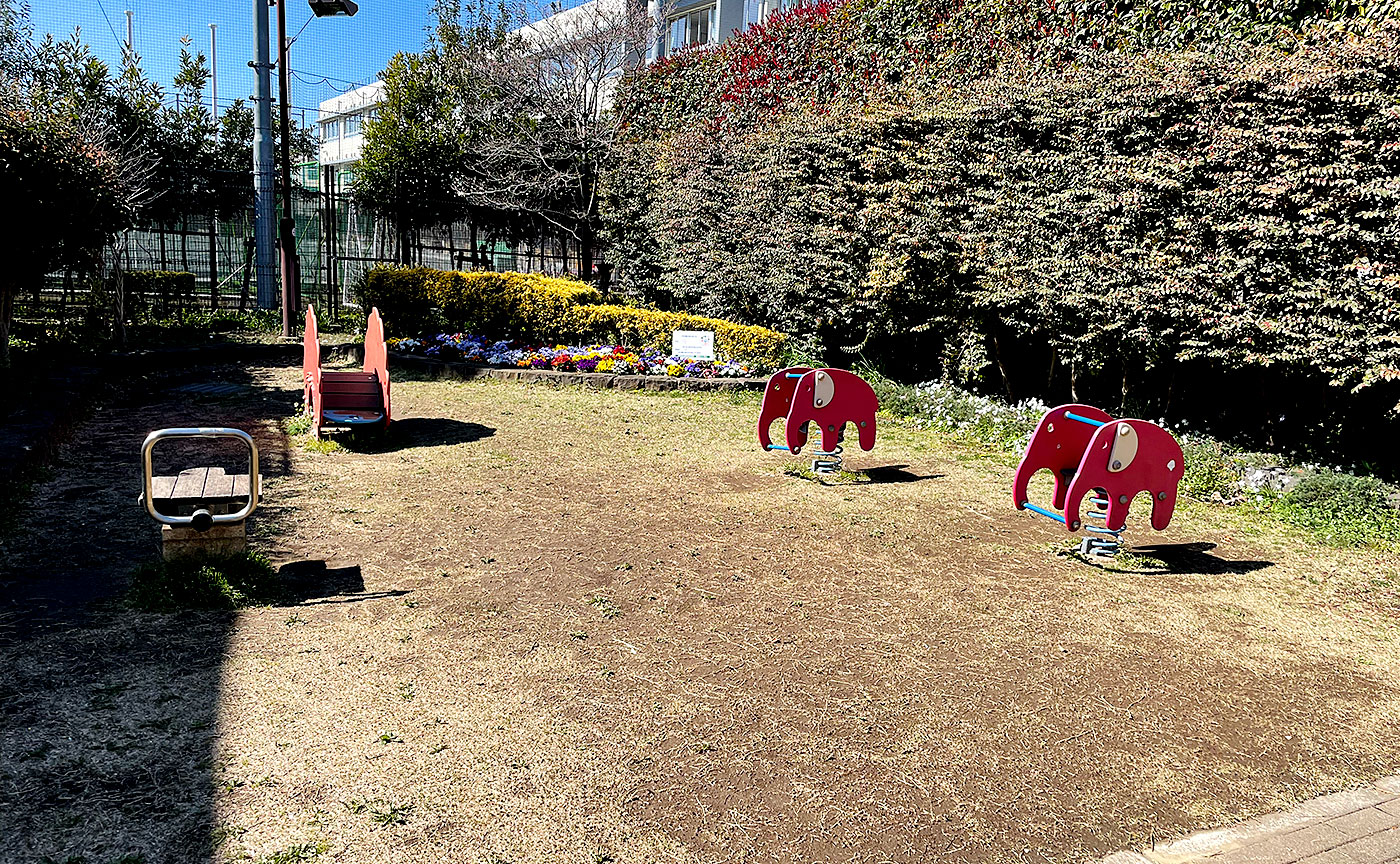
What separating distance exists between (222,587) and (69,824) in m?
1.77

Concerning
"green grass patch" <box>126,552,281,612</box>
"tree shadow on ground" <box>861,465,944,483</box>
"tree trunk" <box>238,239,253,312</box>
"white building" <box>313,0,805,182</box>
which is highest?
"white building" <box>313,0,805,182</box>

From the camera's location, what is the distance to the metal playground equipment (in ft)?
14.4

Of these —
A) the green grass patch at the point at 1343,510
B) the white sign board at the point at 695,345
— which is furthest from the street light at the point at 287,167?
the green grass patch at the point at 1343,510

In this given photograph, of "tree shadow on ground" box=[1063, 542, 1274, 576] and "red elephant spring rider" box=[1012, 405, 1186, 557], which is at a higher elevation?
"red elephant spring rider" box=[1012, 405, 1186, 557]

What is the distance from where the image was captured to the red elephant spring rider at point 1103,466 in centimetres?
536

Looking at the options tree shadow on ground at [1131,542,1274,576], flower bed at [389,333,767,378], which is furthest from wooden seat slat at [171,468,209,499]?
flower bed at [389,333,767,378]

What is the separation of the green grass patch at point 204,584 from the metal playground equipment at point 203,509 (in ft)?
0.22

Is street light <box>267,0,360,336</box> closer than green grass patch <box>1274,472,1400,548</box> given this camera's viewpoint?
No

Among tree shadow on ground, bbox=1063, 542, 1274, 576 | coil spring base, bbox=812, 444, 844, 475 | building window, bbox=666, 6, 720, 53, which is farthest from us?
building window, bbox=666, 6, 720, 53

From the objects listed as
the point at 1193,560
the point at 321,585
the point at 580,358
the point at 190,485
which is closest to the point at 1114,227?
the point at 1193,560

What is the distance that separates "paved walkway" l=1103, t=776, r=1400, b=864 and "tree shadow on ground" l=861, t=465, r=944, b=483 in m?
4.47

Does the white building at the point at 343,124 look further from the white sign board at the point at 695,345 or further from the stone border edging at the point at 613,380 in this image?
the white sign board at the point at 695,345

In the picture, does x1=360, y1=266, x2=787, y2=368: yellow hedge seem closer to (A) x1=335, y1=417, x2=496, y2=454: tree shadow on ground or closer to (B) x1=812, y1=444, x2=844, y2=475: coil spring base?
(A) x1=335, y1=417, x2=496, y2=454: tree shadow on ground

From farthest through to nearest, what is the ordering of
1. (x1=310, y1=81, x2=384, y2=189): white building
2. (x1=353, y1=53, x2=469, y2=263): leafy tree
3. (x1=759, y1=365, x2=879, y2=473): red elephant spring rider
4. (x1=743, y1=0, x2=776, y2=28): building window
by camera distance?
(x1=310, y1=81, x2=384, y2=189): white building < (x1=743, y1=0, x2=776, y2=28): building window < (x1=353, y1=53, x2=469, y2=263): leafy tree < (x1=759, y1=365, x2=879, y2=473): red elephant spring rider
